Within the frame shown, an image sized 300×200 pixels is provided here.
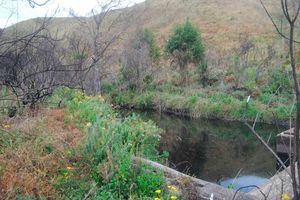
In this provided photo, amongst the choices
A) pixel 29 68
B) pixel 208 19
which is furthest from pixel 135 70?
pixel 208 19

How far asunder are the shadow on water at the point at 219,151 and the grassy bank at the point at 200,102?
84cm

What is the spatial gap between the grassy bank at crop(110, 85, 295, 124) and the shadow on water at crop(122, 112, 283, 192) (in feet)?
2.76

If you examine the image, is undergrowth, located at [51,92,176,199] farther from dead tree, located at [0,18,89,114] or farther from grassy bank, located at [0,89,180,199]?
dead tree, located at [0,18,89,114]

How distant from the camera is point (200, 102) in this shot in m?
20.6

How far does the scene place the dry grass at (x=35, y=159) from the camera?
12.6 feet

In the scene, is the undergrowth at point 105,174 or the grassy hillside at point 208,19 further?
the grassy hillside at point 208,19

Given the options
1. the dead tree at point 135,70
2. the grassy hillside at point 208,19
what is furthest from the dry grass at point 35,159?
the grassy hillside at point 208,19

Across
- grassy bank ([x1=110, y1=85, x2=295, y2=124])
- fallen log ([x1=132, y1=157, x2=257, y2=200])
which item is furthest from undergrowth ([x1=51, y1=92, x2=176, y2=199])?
grassy bank ([x1=110, y1=85, x2=295, y2=124])

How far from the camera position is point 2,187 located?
3.72m

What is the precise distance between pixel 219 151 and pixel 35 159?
365 inches

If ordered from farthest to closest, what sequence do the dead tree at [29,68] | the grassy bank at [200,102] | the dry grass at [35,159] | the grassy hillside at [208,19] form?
the grassy hillside at [208,19] → the grassy bank at [200,102] → the dead tree at [29,68] → the dry grass at [35,159]

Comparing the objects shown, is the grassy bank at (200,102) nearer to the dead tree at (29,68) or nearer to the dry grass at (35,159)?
the dead tree at (29,68)

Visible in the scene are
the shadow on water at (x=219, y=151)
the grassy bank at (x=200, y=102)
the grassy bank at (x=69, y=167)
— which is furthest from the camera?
the grassy bank at (x=200, y=102)

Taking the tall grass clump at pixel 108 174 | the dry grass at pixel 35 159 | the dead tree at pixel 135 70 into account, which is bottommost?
the dead tree at pixel 135 70
